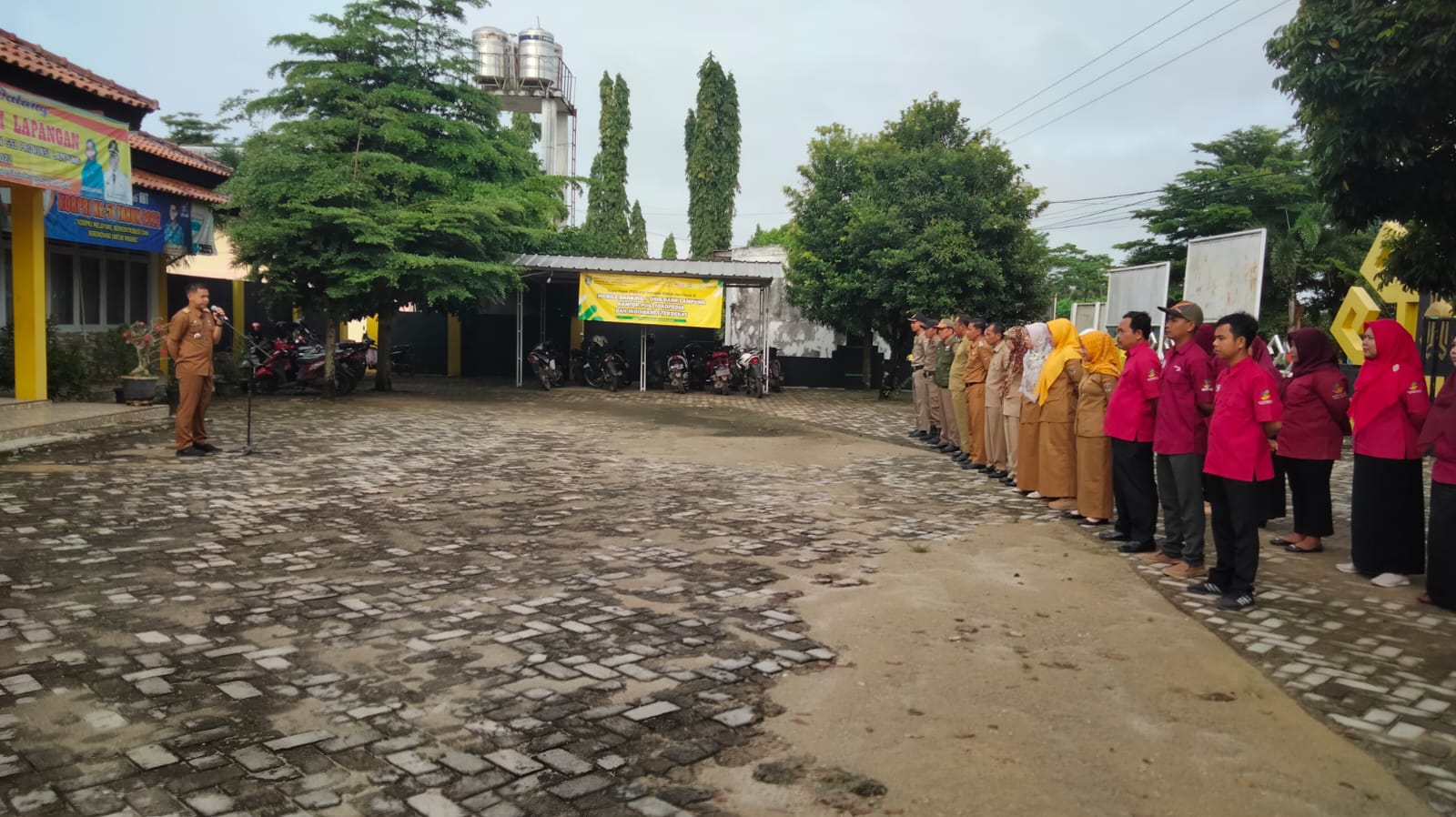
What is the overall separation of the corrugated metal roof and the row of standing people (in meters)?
11.8

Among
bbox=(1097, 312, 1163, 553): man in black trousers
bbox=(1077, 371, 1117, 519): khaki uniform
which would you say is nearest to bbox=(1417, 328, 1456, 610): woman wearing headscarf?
bbox=(1097, 312, 1163, 553): man in black trousers

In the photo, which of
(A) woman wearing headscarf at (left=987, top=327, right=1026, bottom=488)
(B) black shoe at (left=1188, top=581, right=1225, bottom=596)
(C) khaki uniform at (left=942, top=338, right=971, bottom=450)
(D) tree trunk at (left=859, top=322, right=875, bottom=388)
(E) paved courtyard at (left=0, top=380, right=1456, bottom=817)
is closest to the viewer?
(E) paved courtyard at (left=0, top=380, right=1456, bottom=817)

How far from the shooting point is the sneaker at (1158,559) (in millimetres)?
6719

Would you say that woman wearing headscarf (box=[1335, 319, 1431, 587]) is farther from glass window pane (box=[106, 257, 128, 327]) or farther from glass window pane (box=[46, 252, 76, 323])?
glass window pane (box=[106, 257, 128, 327])

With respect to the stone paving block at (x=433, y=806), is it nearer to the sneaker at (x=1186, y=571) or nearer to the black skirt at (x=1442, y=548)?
the sneaker at (x=1186, y=571)

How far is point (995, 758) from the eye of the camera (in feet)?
11.5

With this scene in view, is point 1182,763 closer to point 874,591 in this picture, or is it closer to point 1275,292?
point 874,591

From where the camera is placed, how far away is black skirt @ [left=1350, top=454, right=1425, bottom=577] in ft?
20.6

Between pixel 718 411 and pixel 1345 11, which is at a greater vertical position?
pixel 1345 11

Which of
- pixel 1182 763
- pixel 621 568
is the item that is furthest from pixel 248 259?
pixel 1182 763

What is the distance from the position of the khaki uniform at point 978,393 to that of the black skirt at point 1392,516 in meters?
5.02

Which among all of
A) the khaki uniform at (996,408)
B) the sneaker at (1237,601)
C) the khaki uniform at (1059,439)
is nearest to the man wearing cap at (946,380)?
the khaki uniform at (996,408)

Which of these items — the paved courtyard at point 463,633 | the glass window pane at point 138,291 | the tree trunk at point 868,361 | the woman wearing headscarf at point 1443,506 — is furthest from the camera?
the tree trunk at point 868,361

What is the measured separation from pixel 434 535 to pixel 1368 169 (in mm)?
7197
